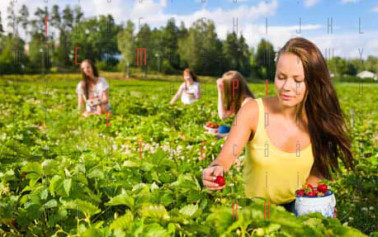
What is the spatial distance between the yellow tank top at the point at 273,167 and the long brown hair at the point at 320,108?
0.08 m

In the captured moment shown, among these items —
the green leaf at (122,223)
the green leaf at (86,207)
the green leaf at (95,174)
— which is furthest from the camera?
the green leaf at (95,174)

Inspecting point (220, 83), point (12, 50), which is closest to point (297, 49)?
point (220, 83)

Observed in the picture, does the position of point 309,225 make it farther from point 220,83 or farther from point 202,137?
point 220,83

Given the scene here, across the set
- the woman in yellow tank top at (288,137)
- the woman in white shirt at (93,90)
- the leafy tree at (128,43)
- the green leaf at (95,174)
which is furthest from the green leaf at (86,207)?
the leafy tree at (128,43)

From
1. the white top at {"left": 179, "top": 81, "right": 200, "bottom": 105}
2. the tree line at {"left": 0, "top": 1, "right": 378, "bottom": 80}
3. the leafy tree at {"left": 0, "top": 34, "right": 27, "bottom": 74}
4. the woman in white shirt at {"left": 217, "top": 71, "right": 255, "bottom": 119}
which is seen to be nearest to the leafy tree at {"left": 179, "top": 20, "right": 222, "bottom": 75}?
the tree line at {"left": 0, "top": 1, "right": 378, "bottom": 80}

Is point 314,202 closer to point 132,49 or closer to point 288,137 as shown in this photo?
point 288,137

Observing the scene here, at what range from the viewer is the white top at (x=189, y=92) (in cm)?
877

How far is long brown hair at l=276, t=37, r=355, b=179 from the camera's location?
2107mm

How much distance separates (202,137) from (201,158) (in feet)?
1.86

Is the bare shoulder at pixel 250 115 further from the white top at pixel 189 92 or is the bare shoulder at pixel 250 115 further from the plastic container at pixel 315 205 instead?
the white top at pixel 189 92

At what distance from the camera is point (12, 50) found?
3088 cm

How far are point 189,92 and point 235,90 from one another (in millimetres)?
3651

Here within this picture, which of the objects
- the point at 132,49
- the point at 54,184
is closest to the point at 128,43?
the point at 132,49

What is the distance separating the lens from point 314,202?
1.98 m
